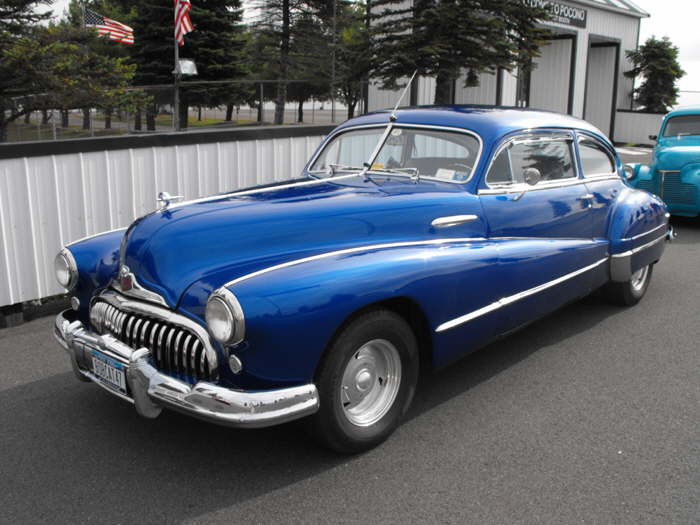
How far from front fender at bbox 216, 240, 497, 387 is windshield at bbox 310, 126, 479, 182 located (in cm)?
85

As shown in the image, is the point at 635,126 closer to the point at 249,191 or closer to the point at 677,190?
the point at 677,190

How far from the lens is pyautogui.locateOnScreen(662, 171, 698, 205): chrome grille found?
8875mm

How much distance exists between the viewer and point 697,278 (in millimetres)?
6707

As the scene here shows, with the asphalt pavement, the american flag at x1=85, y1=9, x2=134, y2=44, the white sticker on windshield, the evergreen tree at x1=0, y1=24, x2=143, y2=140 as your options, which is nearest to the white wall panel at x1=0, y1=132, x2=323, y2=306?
the asphalt pavement

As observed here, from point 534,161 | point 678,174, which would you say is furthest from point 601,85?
point 534,161

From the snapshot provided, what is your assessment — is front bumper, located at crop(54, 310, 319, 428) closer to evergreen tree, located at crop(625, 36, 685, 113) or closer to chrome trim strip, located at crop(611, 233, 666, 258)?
chrome trim strip, located at crop(611, 233, 666, 258)

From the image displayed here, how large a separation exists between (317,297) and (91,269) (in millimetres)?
1532

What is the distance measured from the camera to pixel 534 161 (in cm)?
453

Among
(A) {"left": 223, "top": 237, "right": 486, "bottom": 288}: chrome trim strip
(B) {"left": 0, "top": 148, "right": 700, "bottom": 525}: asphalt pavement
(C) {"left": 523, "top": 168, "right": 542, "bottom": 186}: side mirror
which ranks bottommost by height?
(B) {"left": 0, "top": 148, "right": 700, "bottom": 525}: asphalt pavement

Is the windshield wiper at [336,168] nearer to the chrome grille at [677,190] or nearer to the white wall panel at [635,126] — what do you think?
the chrome grille at [677,190]

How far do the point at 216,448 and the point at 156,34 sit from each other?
24.0 meters

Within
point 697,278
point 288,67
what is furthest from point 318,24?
point 697,278

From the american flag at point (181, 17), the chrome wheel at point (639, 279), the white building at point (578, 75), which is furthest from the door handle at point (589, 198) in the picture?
the american flag at point (181, 17)

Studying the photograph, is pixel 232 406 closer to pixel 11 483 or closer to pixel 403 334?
pixel 403 334
